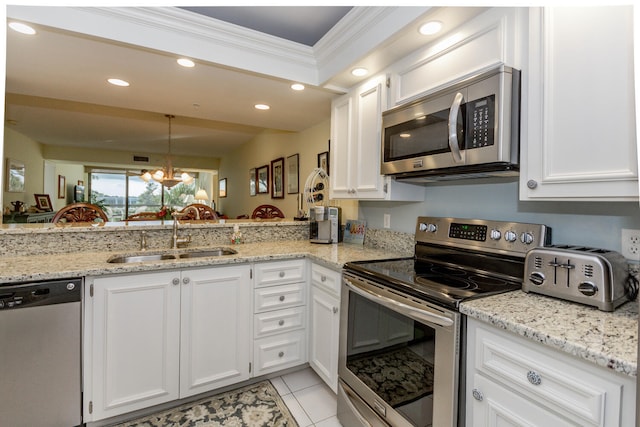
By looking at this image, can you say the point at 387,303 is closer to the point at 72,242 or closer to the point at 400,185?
the point at 400,185

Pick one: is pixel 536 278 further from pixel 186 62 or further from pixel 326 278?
pixel 186 62

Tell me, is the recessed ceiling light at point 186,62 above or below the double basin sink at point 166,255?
above

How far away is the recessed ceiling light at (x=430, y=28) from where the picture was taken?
5.09 feet

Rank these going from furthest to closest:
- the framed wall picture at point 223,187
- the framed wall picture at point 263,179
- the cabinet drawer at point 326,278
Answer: the framed wall picture at point 223,187 → the framed wall picture at point 263,179 → the cabinet drawer at point 326,278

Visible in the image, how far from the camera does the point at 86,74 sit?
2211 mm

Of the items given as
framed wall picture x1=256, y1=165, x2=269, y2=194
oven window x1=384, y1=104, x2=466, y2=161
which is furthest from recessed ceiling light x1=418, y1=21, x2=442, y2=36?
framed wall picture x1=256, y1=165, x2=269, y2=194

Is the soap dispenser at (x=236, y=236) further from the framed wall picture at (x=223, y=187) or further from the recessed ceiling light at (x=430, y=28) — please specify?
the framed wall picture at (x=223, y=187)

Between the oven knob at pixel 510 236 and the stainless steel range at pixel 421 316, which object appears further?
the oven knob at pixel 510 236

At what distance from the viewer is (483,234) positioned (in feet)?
5.42

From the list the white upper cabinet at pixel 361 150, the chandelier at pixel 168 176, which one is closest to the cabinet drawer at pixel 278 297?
the white upper cabinet at pixel 361 150

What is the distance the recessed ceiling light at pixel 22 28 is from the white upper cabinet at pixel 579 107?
91.4 inches

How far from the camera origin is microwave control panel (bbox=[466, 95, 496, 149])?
4.41 feet

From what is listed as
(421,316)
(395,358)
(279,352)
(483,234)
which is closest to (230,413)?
(279,352)

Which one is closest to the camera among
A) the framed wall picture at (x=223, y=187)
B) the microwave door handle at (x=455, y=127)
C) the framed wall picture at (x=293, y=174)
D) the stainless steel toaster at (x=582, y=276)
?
the stainless steel toaster at (x=582, y=276)
